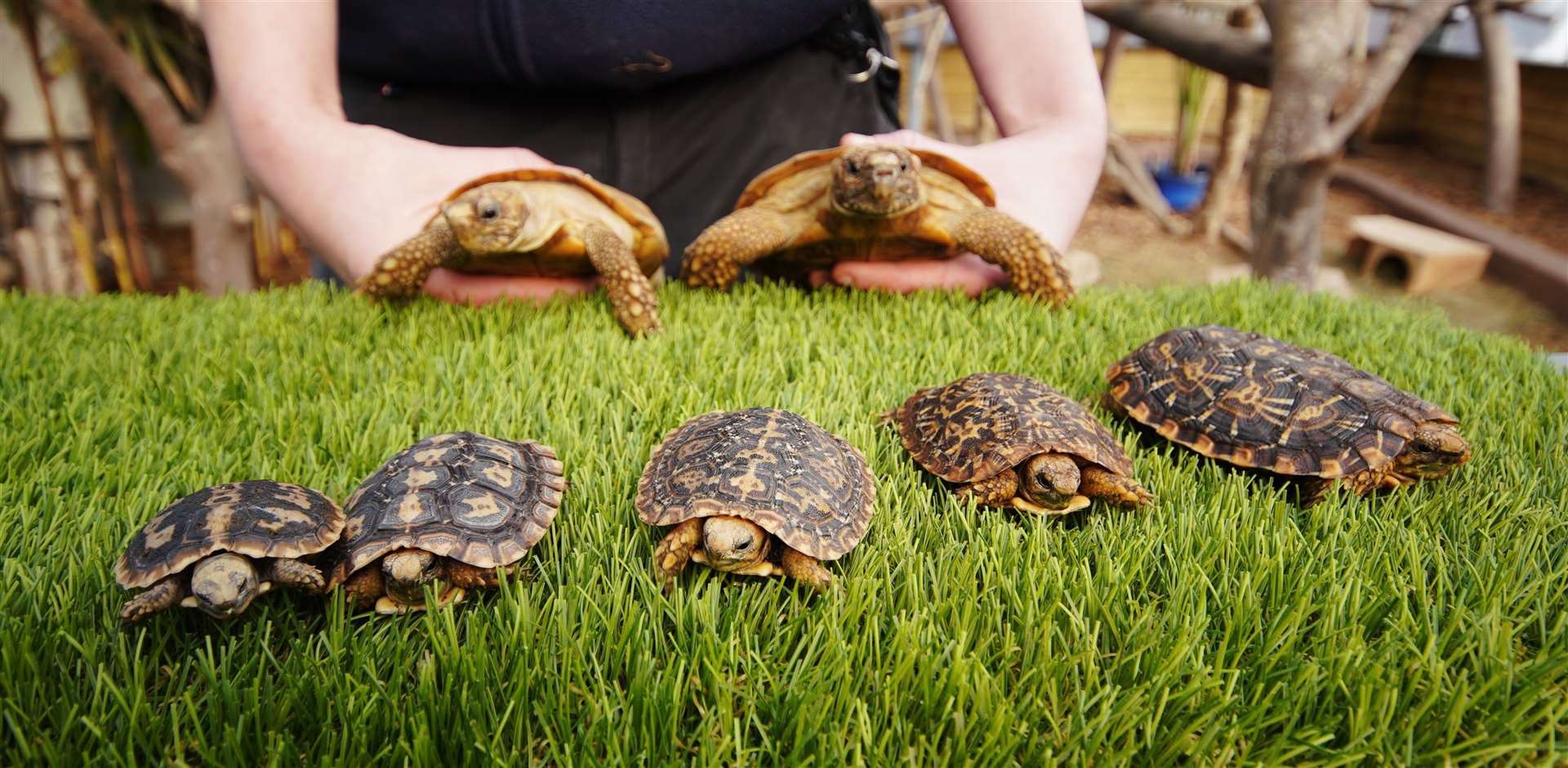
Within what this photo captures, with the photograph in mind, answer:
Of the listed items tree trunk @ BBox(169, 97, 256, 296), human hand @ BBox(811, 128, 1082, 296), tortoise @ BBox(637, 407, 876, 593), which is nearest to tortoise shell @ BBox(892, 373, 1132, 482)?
tortoise @ BBox(637, 407, 876, 593)

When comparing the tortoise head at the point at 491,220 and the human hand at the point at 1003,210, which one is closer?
the tortoise head at the point at 491,220

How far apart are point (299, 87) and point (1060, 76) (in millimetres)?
2335

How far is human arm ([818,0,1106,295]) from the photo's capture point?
2.74 metres

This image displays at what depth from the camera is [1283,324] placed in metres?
2.54

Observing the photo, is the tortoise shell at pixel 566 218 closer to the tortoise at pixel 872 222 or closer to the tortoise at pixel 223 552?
the tortoise at pixel 872 222

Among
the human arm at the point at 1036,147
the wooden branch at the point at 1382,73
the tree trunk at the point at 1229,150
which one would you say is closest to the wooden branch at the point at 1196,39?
the wooden branch at the point at 1382,73

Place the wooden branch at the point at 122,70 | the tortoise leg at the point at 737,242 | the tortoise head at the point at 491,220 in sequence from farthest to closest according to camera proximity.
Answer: the wooden branch at the point at 122,70 → the tortoise leg at the point at 737,242 → the tortoise head at the point at 491,220

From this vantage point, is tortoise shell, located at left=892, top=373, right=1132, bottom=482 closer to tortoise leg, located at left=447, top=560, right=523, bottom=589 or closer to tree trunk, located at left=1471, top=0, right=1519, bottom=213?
tortoise leg, located at left=447, top=560, right=523, bottom=589

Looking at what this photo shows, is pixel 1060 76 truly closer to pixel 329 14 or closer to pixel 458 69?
pixel 458 69

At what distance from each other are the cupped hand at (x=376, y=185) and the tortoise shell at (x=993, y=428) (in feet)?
4.68

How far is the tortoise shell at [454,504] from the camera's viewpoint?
130cm

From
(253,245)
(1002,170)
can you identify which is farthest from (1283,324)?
(253,245)

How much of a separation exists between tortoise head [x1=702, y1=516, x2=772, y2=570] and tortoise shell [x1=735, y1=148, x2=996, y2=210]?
145 cm

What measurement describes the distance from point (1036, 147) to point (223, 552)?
2.48 metres
